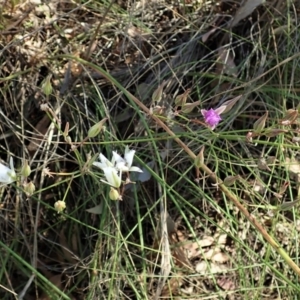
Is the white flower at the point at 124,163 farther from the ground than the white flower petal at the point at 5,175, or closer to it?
farther from the ground

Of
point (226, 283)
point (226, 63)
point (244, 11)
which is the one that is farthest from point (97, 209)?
point (244, 11)

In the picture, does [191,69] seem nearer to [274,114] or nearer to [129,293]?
[274,114]

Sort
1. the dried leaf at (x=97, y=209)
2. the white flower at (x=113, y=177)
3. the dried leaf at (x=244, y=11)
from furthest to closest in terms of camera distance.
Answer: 1. the dried leaf at (x=244, y=11)
2. the dried leaf at (x=97, y=209)
3. the white flower at (x=113, y=177)

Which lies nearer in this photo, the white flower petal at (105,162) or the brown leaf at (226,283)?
the white flower petal at (105,162)

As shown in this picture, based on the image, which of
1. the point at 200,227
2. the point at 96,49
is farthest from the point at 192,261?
the point at 96,49

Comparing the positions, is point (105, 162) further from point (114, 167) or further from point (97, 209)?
point (97, 209)

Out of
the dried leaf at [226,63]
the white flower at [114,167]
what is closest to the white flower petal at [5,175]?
the white flower at [114,167]

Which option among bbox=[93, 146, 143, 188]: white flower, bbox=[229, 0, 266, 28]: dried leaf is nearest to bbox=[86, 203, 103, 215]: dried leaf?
bbox=[93, 146, 143, 188]: white flower

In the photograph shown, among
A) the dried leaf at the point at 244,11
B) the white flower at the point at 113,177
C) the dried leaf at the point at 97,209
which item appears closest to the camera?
the white flower at the point at 113,177

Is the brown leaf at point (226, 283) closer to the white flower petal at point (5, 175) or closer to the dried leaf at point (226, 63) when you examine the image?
the dried leaf at point (226, 63)

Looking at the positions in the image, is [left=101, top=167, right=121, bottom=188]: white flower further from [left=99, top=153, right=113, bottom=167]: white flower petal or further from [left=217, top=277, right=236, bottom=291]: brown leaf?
[left=217, top=277, right=236, bottom=291]: brown leaf

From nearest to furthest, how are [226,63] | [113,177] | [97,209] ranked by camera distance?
1. [113,177]
2. [97,209]
3. [226,63]
